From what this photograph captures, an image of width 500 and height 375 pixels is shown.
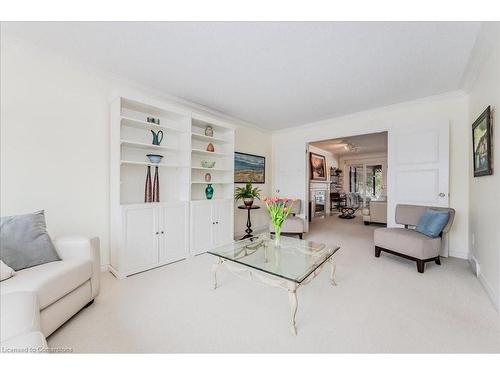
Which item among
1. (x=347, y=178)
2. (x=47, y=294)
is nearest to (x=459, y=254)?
(x=47, y=294)

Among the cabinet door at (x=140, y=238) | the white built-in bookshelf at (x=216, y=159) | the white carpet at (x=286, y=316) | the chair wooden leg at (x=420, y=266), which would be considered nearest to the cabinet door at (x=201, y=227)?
the white built-in bookshelf at (x=216, y=159)

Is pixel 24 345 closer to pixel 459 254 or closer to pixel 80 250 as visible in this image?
pixel 80 250

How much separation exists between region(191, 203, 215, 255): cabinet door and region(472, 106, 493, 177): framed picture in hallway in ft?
10.4

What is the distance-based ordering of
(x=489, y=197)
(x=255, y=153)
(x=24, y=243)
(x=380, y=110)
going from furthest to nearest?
(x=255, y=153) → (x=380, y=110) → (x=489, y=197) → (x=24, y=243)

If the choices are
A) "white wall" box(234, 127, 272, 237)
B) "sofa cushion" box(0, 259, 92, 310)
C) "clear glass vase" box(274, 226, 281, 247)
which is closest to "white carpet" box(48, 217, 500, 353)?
"sofa cushion" box(0, 259, 92, 310)

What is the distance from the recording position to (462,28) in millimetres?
1766

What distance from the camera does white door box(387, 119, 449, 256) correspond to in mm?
3062

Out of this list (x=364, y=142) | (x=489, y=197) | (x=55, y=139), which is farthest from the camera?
(x=364, y=142)

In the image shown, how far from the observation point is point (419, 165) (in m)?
3.25

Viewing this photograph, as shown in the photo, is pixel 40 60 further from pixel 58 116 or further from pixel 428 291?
pixel 428 291

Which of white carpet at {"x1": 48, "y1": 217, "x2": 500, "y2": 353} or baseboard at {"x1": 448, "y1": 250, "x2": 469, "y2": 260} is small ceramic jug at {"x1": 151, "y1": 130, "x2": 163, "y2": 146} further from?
baseboard at {"x1": 448, "y1": 250, "x2": 469, "y2": 260}

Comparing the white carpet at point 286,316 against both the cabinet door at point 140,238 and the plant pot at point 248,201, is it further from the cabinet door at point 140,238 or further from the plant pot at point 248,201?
the plant pot at point 248,201

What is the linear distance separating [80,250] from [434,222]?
12.3 ft

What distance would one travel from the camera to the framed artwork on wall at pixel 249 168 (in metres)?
4.25
